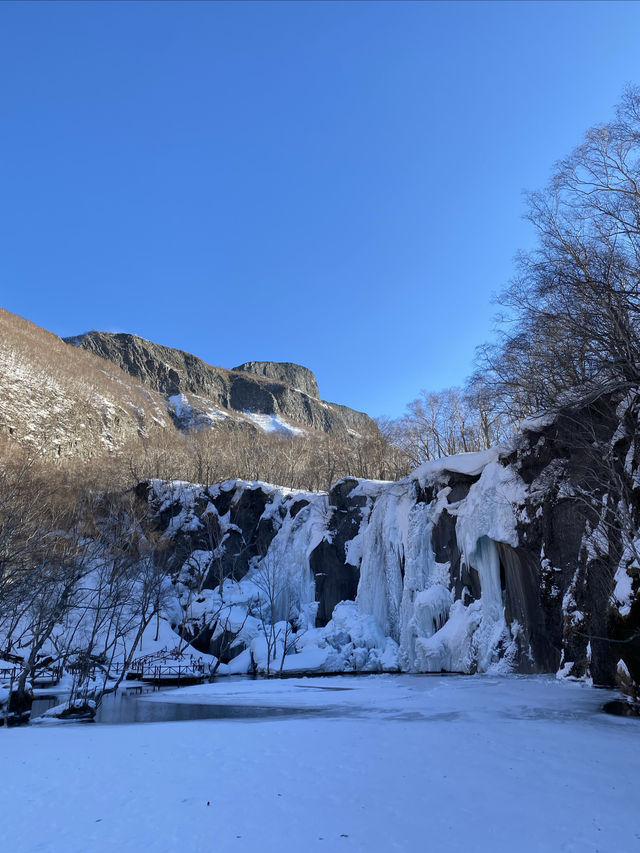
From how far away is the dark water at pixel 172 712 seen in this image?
12141 mm

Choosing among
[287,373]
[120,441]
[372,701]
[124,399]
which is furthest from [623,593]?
[287,373]

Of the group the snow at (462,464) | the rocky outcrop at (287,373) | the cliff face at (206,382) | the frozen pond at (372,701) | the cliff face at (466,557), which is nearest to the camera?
the frozen pond at (372,701)

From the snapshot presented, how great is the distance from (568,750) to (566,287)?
255 inches

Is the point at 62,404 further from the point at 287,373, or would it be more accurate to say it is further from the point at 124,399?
the point at 287,373

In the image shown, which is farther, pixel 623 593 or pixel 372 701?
pixel 372 701

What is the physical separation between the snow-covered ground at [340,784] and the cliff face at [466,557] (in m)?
3.00

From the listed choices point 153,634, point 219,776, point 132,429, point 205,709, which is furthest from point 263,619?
point 132,429

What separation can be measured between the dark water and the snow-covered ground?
1.36 m

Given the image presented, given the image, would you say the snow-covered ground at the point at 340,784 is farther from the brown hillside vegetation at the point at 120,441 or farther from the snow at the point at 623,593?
the brown hillside vegetation at the point at 120,441

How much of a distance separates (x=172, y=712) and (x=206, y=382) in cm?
10751

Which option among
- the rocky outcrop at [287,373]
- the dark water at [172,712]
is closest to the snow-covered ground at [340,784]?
the dark water at [172,712]

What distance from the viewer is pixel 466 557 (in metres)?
19.8

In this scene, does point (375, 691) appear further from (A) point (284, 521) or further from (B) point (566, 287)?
(A) point (284, 521)

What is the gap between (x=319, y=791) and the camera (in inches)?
216
